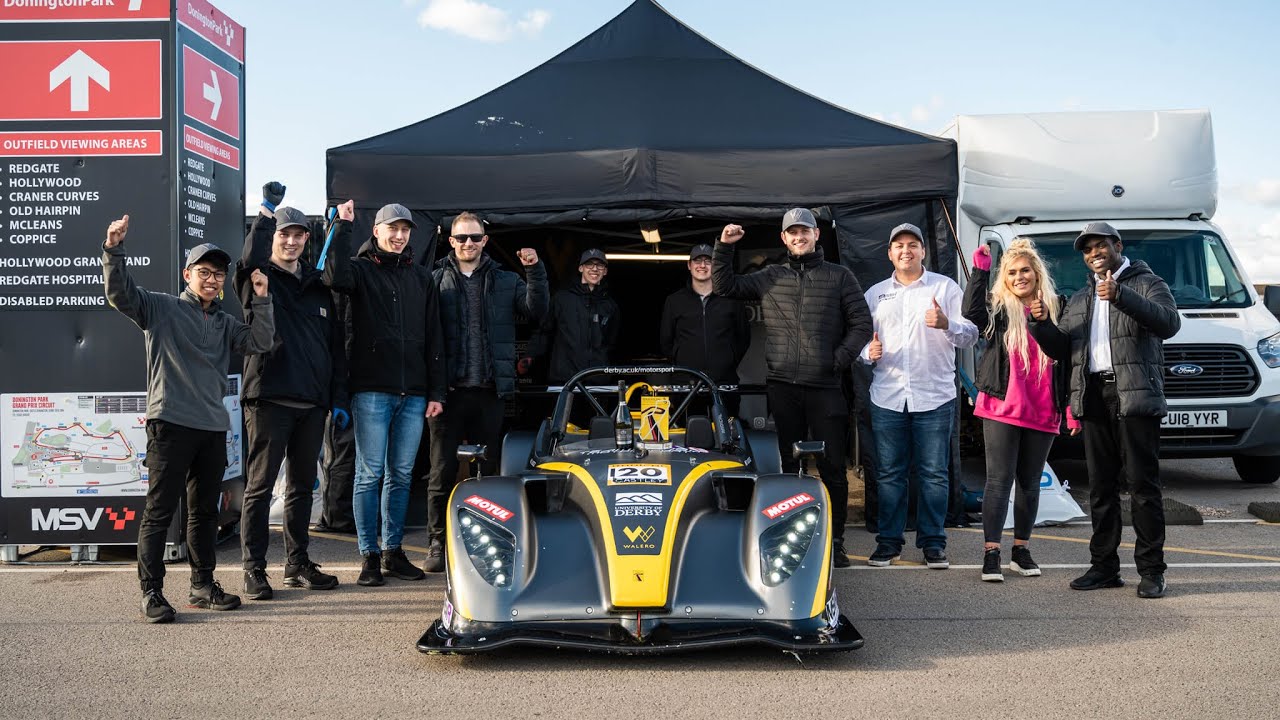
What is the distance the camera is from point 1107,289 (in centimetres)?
551

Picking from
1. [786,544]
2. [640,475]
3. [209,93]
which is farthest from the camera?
[209,93]

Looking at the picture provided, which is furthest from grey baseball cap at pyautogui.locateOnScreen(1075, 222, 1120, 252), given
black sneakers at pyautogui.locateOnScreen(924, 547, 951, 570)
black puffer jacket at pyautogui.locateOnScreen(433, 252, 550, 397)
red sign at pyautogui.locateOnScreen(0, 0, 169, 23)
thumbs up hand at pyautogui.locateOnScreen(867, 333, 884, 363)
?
red sign at pyautogui.locateOnScreen(0, 0, 169, 23)

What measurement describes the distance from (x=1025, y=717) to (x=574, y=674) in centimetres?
171

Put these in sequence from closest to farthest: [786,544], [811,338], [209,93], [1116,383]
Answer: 1. [786,544]
2. [1116,383]
3. [811,338]
4. [209,93]

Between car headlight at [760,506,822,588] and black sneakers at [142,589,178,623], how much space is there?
2.97 meters

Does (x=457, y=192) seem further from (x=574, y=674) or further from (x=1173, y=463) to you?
(x=1173, y=463)

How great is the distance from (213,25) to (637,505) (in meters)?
5.03

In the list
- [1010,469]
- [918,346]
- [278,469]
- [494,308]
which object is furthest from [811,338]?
[278,469]

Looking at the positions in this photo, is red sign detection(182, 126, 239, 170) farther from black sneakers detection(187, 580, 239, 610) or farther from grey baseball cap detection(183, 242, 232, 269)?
black sneakers detection(187, 580, 239, 610)

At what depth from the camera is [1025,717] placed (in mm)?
3947

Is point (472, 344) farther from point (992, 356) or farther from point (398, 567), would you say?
point (992, 356)

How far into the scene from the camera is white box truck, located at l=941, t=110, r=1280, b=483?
374 inches

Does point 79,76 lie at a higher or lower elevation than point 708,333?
higher

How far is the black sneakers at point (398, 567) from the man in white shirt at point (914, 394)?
274cm
